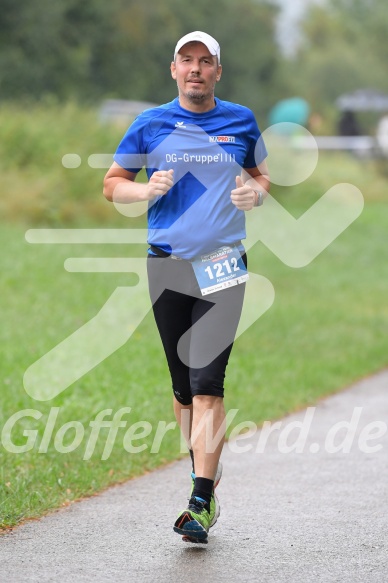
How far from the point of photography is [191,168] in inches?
233

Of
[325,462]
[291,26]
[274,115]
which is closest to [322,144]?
[274,115]

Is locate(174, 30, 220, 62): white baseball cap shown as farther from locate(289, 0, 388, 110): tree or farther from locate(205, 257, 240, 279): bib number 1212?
locate(289, 0, 388, 110): tree

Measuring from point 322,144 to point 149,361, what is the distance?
48.0 metres

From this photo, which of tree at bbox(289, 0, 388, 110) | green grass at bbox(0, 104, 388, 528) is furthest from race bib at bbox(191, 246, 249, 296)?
tree at bbox(289, 0, 388, 110)

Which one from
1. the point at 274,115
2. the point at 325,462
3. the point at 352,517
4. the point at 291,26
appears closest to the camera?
the point at 352,517

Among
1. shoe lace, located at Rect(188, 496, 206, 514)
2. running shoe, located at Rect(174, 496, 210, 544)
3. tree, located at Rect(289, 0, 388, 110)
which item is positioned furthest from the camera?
tree, located at Rect(289, 0, 388, 110)

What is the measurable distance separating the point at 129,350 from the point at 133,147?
22.4 ft

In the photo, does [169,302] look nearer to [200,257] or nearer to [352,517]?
[200,257]

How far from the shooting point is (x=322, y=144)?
59.0 metres

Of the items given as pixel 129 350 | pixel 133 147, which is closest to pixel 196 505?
pixel 133 147

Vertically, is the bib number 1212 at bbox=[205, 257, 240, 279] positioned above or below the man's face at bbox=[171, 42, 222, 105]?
below

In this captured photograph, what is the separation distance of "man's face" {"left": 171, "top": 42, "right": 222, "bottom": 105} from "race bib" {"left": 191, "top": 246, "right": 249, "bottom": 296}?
2.41 feet

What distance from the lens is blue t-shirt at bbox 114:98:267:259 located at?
5.90m

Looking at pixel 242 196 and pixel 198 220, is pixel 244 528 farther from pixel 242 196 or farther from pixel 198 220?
pixel 242 196
